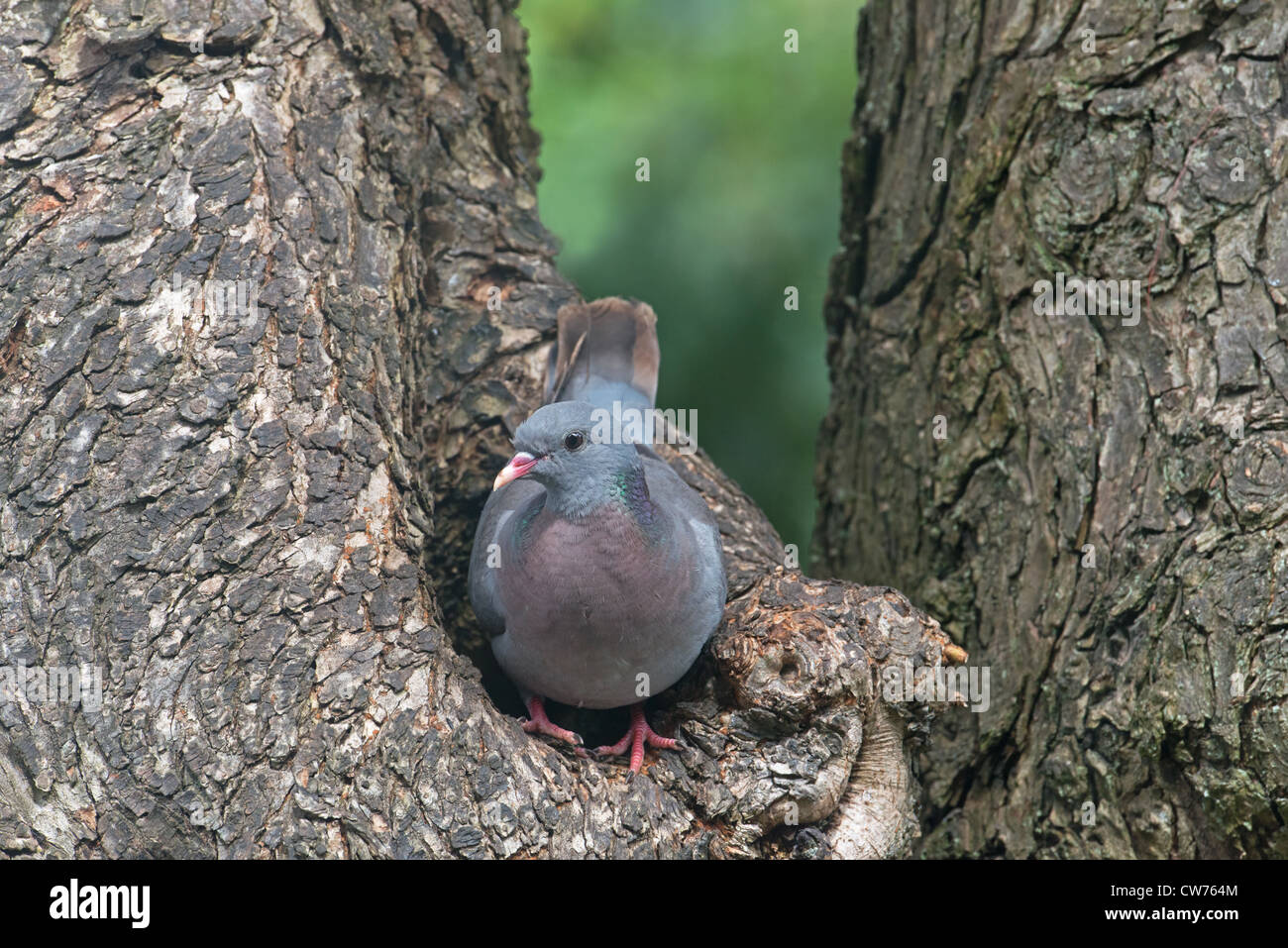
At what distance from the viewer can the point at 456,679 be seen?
3.19 meters

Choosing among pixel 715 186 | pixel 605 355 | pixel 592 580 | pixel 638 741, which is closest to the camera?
pixel 592 580

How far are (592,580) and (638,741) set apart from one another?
541 millimetres

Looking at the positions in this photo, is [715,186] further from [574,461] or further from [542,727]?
[542,727]

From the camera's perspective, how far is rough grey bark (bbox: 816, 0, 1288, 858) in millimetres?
3332

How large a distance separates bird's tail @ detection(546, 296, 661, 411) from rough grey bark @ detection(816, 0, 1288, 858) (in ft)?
3.55

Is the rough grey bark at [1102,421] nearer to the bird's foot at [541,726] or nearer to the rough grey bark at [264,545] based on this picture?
the rough grey bark at [264,545]

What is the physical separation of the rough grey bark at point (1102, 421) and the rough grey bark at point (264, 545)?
670 mm

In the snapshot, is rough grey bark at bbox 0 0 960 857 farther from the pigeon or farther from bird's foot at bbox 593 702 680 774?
the pigeon

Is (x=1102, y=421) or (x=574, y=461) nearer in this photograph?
(x=574, y=461)

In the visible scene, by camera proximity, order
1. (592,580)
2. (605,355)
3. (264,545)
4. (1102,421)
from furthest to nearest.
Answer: (605,355), (1102,421), (592,580), (264,545)

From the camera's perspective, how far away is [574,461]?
11.1ft

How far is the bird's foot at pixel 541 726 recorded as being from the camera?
3.56 meters

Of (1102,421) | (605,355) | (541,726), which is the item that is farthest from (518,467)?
(1102,421)

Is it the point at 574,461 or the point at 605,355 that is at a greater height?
the point at 605,355
